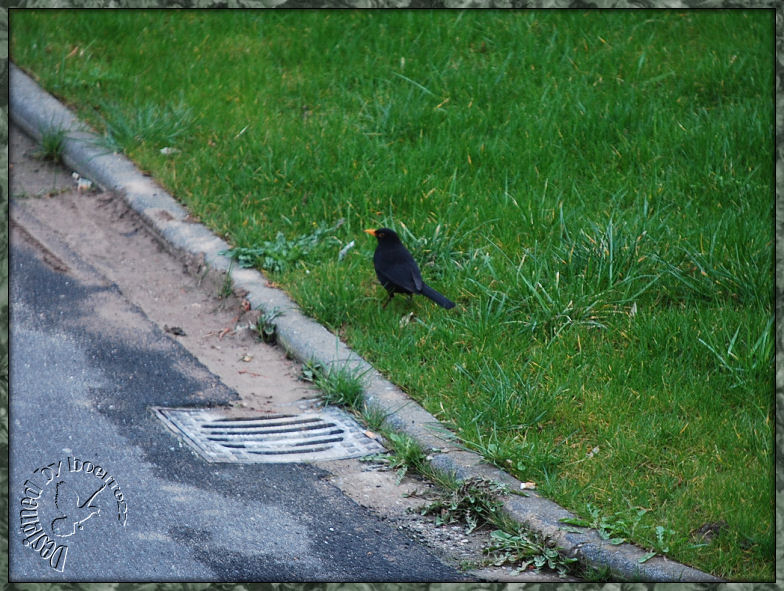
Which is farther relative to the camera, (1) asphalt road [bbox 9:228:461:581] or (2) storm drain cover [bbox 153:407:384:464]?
(2) storm drain cover [bbox 153:407:384:464]

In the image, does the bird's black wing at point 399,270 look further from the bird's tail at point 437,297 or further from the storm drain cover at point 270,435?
the storm drain cover at point 270,435

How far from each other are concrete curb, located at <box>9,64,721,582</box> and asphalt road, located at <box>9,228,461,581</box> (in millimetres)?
466

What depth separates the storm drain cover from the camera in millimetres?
4266

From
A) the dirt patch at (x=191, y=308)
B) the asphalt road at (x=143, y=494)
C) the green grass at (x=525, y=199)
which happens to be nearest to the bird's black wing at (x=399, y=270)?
the green grass at (x=525, y=199)

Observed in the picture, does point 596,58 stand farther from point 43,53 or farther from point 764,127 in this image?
point 43,53

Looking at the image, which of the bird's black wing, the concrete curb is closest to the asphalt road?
the concrete curb

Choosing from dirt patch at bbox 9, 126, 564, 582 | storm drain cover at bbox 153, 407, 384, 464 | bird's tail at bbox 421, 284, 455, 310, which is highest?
bird's tail at bbox 421, 284, 455, 310

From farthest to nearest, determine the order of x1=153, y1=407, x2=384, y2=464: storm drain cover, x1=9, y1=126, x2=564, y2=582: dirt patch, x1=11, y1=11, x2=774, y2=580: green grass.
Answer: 1. x1=153, y1=407, x2=384, y2=464: storm drain cover
2. x1=11, y1=11, x2=774, y2=580: green grass
3. x1=9, y1=126, x2=564, y2=582: dirt patch

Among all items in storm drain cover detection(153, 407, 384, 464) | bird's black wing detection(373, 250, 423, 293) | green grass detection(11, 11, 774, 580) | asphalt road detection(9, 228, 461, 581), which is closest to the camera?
asphalt road detection(9, 228, 461, 581)

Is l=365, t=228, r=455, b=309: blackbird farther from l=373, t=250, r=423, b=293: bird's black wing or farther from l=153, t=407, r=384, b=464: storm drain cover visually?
l=153, t=407, r=384, b=464: storm drain cover

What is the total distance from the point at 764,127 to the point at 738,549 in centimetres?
371

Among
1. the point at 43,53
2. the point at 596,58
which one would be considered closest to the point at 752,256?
the point at 596,58

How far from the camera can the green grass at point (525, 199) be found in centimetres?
411

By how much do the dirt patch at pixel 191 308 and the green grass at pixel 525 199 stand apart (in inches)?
14.9
